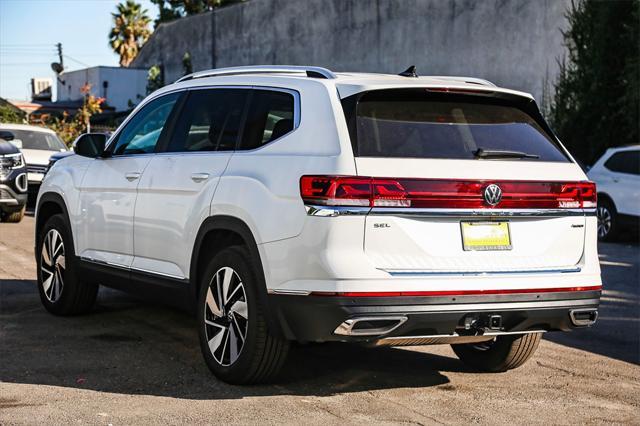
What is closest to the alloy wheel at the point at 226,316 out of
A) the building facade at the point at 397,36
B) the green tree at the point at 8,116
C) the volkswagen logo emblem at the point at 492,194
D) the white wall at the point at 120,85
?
the volkswagen logo emblem at the point at 492,194

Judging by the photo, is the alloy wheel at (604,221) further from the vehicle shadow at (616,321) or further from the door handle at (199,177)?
the door handle at (199,177)

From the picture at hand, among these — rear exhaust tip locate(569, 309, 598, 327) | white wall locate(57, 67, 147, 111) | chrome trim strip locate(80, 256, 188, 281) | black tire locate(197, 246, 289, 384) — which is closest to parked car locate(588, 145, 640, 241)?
chrome trim strip locate(80, 256, 188, 281)

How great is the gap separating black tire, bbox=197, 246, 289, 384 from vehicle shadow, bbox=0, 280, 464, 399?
120 millimetres

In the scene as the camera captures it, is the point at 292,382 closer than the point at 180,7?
Yes

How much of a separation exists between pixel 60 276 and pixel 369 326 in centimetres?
376

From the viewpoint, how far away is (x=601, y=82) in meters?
23.4

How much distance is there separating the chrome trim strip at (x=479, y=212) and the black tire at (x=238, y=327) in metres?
0.87

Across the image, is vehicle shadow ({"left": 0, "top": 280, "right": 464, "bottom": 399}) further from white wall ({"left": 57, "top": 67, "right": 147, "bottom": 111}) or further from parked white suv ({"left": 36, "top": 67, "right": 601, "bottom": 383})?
white wall ({"left": 57, "top": 67, "right": 147, "bottom": 111})

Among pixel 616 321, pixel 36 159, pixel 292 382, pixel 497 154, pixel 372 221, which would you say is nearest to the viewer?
pixel 372 221

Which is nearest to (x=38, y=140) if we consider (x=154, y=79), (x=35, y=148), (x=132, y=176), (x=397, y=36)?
(x=35, y=148)

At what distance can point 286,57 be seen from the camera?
39.2m

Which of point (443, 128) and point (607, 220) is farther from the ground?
point (443, 128)

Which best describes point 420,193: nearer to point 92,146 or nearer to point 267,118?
point 267,118

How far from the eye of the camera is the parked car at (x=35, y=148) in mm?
20953
